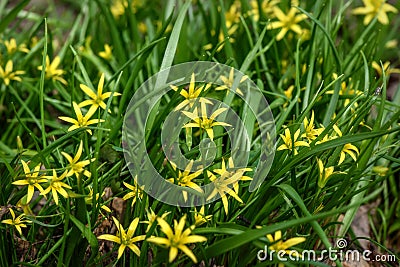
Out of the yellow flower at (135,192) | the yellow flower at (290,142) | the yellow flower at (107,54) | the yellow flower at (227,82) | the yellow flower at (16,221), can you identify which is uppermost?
the yellow flower at (107,54)

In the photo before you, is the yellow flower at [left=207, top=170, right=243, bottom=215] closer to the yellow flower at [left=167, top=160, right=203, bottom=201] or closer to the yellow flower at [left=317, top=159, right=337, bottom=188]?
the yellow flower at [left=167, top=160, right=203, bottom=201]

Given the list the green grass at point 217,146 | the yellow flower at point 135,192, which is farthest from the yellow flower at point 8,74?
the yellow flower at point 135,192

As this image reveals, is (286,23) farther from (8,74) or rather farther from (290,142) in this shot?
(8,74)

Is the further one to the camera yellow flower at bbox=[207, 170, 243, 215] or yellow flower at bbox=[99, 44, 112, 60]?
yellow flower at bbox=[99, 44, 112, 60]

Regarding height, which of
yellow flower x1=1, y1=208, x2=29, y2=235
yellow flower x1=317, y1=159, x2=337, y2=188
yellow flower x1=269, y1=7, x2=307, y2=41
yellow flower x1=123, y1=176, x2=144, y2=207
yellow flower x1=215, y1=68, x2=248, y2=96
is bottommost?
yellow flower x1=1, y1=208, x2=29, y2=235

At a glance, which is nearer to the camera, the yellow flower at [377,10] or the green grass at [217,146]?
the green grass at [217,146]

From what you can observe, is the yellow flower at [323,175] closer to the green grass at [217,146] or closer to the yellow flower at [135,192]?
the green grass at [217,146]

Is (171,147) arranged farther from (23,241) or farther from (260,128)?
(23,241)

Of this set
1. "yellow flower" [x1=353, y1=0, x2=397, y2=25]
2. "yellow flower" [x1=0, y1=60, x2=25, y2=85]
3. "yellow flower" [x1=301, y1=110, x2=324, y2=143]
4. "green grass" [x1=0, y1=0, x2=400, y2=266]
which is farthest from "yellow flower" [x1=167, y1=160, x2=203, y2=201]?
"yellow flower" [x1=353, y1=0, x2=397, y2=25]

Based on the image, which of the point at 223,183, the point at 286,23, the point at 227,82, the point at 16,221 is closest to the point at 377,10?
the point at 286,23
